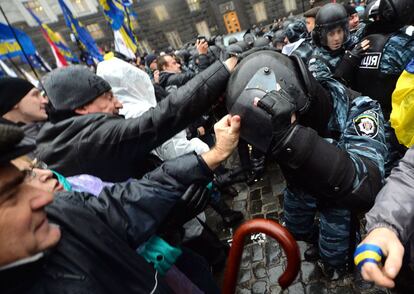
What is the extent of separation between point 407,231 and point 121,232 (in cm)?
135

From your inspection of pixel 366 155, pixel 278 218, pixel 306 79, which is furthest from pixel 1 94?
pixel 278 218

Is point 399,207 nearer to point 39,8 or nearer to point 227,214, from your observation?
point 227,214

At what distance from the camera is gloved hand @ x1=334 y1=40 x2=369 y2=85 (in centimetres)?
305

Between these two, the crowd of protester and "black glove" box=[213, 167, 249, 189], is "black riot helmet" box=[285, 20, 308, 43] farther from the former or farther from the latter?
the crowd of protester

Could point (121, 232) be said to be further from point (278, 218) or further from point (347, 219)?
point (278, 218)

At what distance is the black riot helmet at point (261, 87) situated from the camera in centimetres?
143

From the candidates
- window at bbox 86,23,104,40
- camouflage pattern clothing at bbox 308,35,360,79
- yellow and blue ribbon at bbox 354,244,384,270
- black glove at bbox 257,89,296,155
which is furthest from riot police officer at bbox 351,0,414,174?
window at bbox 86,23,104,40

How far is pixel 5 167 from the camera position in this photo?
0.94m

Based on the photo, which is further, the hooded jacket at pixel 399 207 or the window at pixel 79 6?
the window at pixel 79 6

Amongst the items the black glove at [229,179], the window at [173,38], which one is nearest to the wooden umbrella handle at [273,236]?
the black glove at [229,179]

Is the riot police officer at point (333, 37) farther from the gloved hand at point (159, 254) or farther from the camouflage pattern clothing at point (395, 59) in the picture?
the gloved hand at point (159, 254)

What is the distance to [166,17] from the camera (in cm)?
3275

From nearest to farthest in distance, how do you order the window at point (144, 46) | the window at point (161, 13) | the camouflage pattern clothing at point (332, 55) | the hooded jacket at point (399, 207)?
the hooded jacket at point (399, 207) → the camouflage pattern clothing at point (332, 55) → the window at point (161, 13) → the window at point (144, 46)

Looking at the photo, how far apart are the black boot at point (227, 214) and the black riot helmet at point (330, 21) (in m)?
2.63
